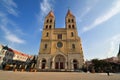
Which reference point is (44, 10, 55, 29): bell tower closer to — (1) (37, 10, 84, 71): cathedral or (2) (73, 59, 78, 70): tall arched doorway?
(1) (37, 10, 84, 71): cathedral

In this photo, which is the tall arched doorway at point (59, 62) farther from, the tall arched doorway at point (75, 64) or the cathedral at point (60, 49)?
the tall arched doorway at point (75, 64)

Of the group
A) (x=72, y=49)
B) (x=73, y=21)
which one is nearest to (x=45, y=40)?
(x=72, y=49)

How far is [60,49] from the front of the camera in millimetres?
37562

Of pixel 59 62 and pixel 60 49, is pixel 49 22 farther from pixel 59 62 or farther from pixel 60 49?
pixel 59 62

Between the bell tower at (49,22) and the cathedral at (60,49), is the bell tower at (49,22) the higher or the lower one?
the higher one

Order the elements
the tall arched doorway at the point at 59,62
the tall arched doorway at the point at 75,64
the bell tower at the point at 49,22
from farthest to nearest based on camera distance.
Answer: the bell tower at the point at 49,22
the tall arched doorway at the point at 59,62
the tall arched doorway at the point at 75,64

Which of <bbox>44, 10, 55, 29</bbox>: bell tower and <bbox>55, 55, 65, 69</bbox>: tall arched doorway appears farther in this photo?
<bbox>44, 10, 55, 29</bbox>: bell tower

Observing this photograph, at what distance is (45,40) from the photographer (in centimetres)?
3878

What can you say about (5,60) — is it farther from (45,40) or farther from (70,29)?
(70,29)

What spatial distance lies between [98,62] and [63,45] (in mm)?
13394

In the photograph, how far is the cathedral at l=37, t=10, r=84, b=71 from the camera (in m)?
35.3

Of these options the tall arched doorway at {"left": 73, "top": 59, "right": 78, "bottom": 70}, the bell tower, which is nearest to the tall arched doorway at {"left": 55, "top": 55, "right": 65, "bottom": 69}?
the tall arched doorway at {"left": 73, "top": 59, "right": 78, "bottom": 70}

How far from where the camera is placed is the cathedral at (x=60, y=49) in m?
35.3

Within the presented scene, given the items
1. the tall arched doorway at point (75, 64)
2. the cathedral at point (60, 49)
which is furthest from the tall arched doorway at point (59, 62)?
the tall arched doorway at point (75, 64)
